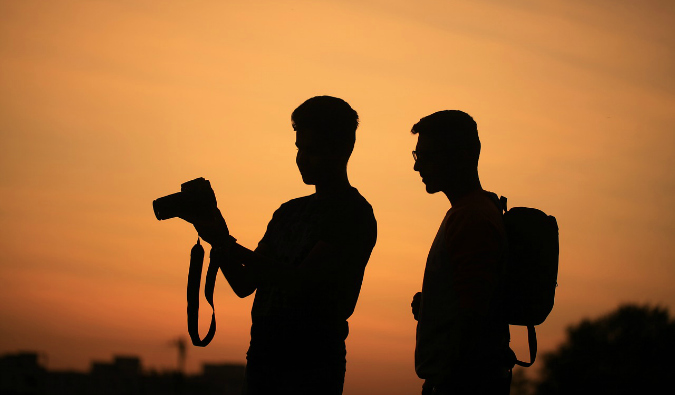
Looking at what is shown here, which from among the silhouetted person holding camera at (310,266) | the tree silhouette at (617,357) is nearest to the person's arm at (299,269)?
the silhouetted person holding camera at (310,266)

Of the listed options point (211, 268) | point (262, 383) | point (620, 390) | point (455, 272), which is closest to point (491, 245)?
point (455, 272)

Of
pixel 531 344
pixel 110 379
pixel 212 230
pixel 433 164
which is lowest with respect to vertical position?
pixel 110 379

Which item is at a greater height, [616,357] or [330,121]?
[330,121]

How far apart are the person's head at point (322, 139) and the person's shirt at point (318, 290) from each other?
158 mm

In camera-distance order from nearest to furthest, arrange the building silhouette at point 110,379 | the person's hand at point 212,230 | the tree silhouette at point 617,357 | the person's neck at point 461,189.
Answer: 1. the person's neck at point 461,189
2. the person's hand at point 212,230
3. the building silhouette at point 110,379
4. the tree silhouette at point 617,357

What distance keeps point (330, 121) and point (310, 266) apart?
0.82 m

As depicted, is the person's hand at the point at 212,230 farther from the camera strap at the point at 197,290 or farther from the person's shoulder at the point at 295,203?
the person's shoulder at the point at 295,203

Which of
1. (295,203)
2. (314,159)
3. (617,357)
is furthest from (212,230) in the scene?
(617,357)

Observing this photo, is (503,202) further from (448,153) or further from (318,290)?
(318,290)

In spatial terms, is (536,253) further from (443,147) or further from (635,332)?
(635,332)

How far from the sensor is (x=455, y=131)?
14.3 ft

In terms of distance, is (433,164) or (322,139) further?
(322,139)

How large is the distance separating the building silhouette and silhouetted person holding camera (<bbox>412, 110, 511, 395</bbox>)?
76.2 feet

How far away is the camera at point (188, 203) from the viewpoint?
4500 millimetres
